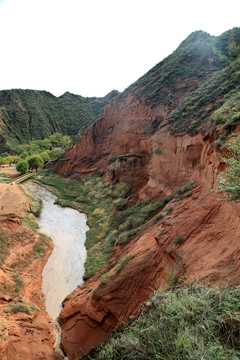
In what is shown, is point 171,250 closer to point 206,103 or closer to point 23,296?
point 23,296

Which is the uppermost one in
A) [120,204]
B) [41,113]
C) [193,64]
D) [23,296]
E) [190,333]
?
[41,113]

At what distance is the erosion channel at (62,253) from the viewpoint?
42.0 feet

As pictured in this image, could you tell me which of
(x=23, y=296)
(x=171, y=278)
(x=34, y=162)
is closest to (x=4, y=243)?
(x=23, y=296)

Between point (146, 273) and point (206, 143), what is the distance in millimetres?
7704

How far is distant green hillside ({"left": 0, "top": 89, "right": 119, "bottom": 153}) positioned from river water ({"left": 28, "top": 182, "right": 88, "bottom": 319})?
6388 cm

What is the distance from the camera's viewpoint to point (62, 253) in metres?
16.8

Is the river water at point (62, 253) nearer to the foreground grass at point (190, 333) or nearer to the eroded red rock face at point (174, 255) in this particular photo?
the eroded red rock face at point (174, 255)

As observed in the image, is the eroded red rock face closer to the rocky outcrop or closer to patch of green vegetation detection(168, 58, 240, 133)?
the rocky outcrop

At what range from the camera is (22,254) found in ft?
48.3

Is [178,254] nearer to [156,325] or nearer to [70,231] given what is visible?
[156,325]

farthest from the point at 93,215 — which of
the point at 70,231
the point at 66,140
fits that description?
the point at 66,140

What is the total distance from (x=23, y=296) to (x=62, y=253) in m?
5.39

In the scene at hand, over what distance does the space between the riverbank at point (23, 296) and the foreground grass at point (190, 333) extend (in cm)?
590

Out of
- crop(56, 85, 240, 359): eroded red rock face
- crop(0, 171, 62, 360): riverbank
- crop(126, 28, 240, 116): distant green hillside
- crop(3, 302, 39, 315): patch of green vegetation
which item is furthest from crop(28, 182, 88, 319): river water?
crop(126, 28, 240, 116): distant green hillside
